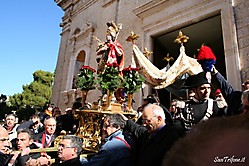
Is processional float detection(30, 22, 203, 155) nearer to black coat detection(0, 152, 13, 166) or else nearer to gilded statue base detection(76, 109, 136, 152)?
gilded statue base detection(76, 109, 136, 152)

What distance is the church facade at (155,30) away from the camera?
4.85m

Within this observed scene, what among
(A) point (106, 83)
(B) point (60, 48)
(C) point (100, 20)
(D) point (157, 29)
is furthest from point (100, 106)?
(B) point (60, 48)

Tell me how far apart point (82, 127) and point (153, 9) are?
5089 mm

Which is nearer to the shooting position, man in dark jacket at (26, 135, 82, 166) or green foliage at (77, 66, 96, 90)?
man in dark jacket at (26, 135, 82, 166)

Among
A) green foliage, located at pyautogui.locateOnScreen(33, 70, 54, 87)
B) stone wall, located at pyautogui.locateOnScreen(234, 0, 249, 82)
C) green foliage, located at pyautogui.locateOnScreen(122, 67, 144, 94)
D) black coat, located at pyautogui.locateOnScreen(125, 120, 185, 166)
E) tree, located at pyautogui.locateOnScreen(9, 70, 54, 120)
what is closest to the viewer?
black coat, located at pyautogui.locateOnScreen(125, 120, 185, 166)

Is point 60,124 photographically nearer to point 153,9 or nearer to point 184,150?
point 184,150

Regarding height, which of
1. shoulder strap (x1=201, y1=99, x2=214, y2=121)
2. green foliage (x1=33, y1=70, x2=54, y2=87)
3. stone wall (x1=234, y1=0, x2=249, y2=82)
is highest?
green foliage (x1=33, y1=70, x2=54, y2=87)

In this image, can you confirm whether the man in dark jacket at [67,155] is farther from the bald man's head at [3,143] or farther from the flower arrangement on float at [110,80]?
the flower arrangement on float at [110,80]

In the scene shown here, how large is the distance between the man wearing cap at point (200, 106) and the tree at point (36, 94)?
1822 cm

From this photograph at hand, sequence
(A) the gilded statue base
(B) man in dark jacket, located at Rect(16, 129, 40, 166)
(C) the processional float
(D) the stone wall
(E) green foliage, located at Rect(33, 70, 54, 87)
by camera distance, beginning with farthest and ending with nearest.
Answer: (E) green foliage, located at Rect(33, 70, 54, 87)
(D) the stone wall
(C) the processional float
(A) the gilded statue base
(B) man in dark jacket, located at Rect(16, 129, 40, 166)

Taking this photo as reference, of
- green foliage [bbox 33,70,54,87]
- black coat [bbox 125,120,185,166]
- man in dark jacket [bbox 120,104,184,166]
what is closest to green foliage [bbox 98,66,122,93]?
man in dark jacket [bbox 120,104,184,166]

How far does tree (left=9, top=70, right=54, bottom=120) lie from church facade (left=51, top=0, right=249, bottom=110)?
10417 mm

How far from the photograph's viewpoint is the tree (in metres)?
19.7

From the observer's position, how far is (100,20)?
9109 mm
